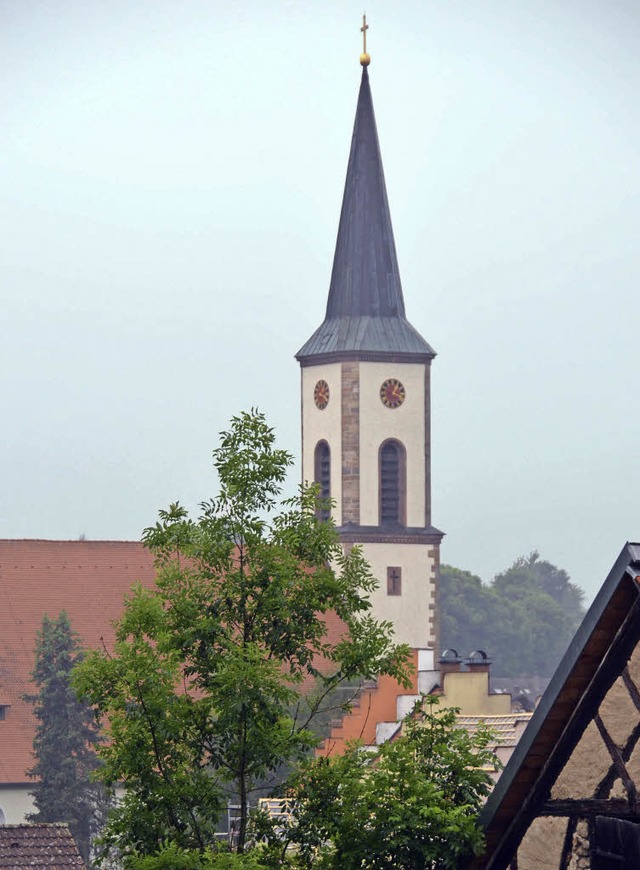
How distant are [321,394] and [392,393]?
94.1 inches

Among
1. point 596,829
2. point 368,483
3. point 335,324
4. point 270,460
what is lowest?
point 596,829

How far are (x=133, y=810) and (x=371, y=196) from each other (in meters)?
56.3

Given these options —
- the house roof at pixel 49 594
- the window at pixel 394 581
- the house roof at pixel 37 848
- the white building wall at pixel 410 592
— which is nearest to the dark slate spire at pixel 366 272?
the white building wall at pixel 410 592

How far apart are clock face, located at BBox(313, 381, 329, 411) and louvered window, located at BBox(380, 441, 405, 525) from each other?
238 cm

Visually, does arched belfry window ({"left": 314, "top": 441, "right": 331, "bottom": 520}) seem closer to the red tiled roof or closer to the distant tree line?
the red tiled roof

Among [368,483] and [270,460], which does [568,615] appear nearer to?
[368,483]

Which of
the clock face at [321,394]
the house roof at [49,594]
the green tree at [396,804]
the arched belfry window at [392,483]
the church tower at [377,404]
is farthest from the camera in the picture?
the clock face at [321,394]

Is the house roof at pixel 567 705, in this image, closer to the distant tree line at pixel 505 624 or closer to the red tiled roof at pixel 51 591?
the red tiled roof at pixel 51 591

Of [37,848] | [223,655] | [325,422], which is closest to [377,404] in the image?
[325,422]

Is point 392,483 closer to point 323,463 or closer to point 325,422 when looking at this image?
point 323,463

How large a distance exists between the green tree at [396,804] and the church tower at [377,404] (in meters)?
54.1

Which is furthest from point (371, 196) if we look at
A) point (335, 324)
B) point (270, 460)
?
point (270, 460)

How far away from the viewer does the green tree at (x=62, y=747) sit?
51719 millimetres

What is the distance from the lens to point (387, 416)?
70.4 m
